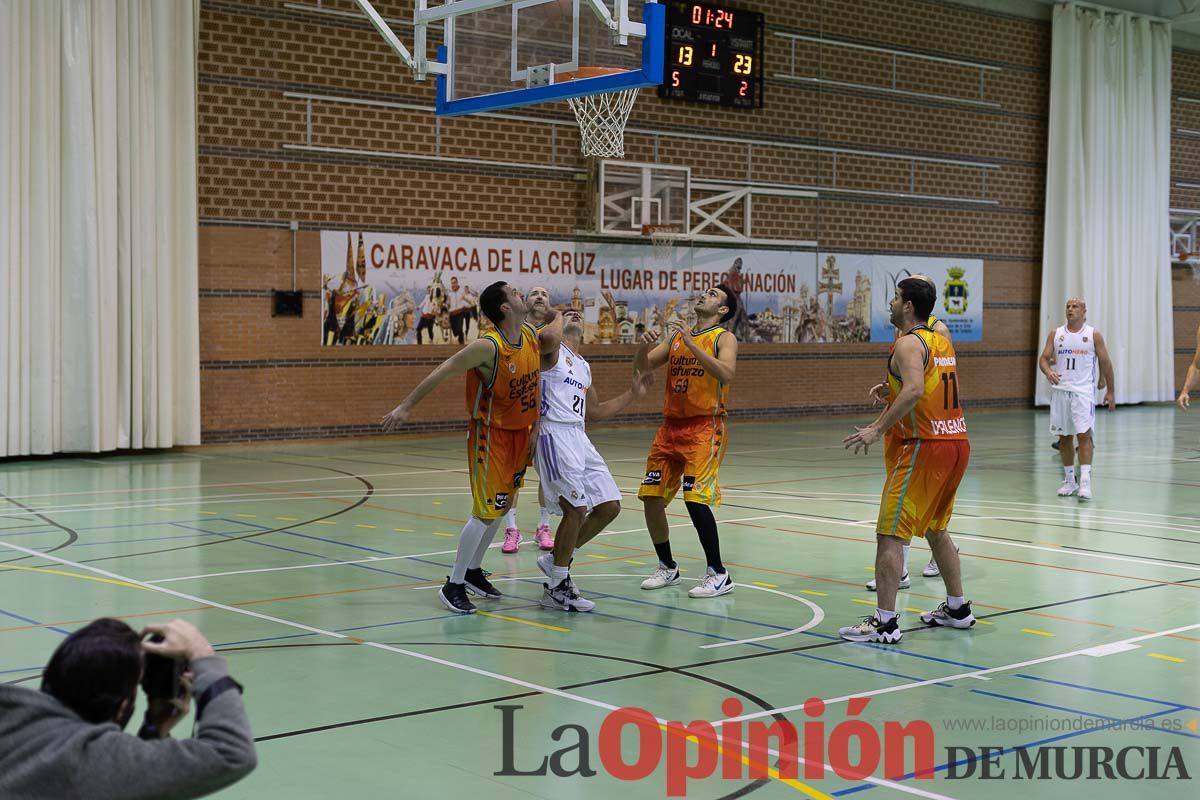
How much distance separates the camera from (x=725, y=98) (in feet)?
73.2

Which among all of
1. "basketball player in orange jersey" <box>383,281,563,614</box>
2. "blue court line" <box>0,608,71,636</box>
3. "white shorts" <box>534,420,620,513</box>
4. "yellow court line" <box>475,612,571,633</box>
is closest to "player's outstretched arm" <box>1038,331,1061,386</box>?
"white shorts" <box>534,420,620,513</box>

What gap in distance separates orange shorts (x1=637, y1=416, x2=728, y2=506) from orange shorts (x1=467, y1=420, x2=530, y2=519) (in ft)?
3.06

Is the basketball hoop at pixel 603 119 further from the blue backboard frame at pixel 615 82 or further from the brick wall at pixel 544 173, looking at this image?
the blue backboard frame at pixel 615 82

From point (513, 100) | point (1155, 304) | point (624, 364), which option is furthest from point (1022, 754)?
point (1155, 304)

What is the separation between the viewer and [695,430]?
27.9 ft

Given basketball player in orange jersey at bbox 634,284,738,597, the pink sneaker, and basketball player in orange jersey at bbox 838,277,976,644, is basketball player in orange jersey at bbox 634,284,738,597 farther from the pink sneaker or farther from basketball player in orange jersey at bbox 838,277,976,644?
the pink sneaker

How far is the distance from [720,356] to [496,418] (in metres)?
1.55

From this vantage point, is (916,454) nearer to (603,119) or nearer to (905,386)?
(905,386)

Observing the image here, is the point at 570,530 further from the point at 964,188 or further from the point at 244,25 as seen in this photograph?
the point at 964,188

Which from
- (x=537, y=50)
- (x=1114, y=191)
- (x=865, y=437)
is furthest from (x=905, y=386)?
(x=1114, y=191)

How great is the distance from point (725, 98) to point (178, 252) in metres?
9.66

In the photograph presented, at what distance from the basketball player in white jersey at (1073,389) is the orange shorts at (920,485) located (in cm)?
675

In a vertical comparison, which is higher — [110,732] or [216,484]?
[110,732]

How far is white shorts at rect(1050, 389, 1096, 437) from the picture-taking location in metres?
13.6
